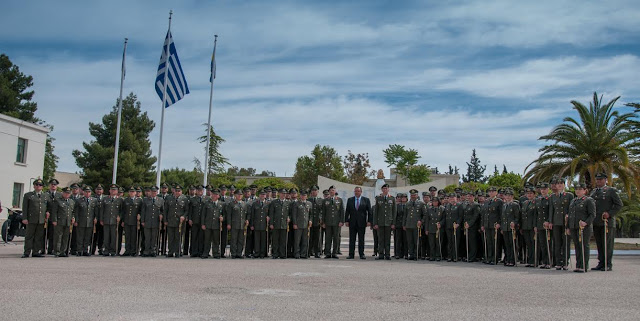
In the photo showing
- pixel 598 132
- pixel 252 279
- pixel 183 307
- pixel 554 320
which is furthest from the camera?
pixel 598 132

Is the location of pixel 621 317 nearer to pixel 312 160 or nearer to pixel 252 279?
pixel 252 279

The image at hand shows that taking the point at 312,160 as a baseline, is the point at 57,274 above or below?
below

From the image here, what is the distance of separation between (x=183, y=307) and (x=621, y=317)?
472cm

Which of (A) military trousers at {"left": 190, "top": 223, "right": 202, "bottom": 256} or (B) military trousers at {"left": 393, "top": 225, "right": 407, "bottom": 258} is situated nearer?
(A) military trousers at {"left": 190, "top": 223, "right": 202, "bottom": 256}

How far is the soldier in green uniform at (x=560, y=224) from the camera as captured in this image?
38.3 ft

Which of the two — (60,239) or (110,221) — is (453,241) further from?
(60,239)

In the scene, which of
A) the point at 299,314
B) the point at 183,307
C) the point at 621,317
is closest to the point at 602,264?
the point at 621,317

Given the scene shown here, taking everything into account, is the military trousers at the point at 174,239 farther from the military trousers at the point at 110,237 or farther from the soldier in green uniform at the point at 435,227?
the soldier in green uniform at the point at 435,227

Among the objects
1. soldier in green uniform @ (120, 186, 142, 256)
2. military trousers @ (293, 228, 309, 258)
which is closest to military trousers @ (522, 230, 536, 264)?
military trousers @ (293, 228, 309, 258)

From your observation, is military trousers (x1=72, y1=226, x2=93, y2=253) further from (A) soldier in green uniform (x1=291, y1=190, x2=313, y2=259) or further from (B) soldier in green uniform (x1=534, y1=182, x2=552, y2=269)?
(B) soldier in green uniform (x1=534, y1=182, x2=552, y2=269)

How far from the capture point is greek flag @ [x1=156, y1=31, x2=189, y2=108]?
21.4 meters

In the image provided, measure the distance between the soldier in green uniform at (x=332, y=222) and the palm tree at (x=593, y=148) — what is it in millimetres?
11573

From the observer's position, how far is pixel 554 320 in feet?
18.9

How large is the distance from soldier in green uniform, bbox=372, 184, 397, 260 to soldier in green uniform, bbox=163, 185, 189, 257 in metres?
4.89
